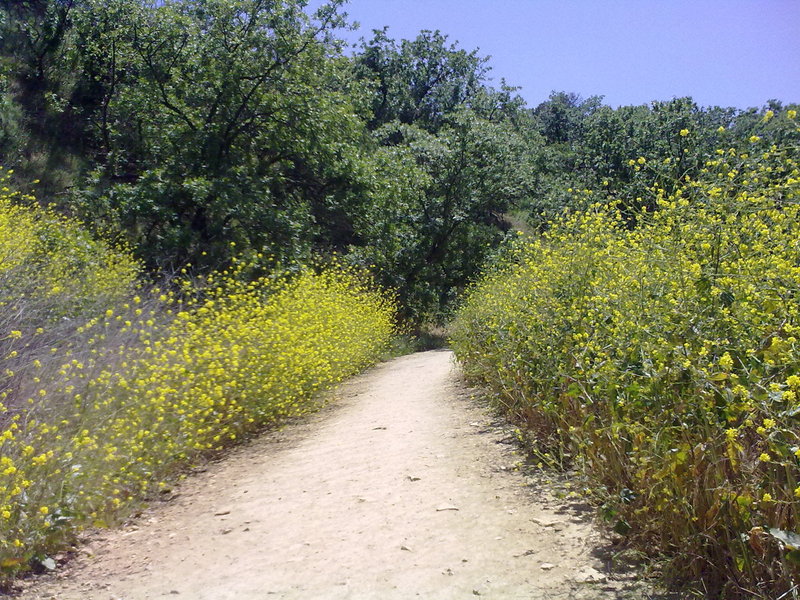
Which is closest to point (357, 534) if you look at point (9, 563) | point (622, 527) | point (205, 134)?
point (622, 527)

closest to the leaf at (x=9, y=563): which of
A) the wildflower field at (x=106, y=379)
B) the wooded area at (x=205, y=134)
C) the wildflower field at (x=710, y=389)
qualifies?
the wildflower field at (x=106, y=379)

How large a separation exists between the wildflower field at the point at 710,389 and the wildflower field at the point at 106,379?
304 cm

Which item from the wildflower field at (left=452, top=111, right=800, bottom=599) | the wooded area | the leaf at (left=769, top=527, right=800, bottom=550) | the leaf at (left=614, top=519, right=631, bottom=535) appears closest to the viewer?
the leaf at (left=769, top=527, right=800, bottom=550)

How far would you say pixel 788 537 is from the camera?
8.80 feet

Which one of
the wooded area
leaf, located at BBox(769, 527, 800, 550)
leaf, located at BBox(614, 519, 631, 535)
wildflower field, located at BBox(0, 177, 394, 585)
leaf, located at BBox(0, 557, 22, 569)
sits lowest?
leaf, located at BBox(614, 519, 631, 535)

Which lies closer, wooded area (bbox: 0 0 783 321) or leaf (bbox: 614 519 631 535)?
leaf (bbox: 614 519 631 535)

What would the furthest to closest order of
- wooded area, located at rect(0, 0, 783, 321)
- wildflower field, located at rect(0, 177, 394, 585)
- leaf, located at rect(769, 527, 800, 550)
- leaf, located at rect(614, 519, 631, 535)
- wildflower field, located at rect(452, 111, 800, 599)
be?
1. wooded area, located at rect(0, 0, 783, 321)
2. wildflower field, located at rect(0, 177, 394, 585)
3. leaf, located at rect(614, 519, 631, 535)
4. wildflower field, located at rect(452, 111, 800, 599)
5. leaf, located at rect(769, 527, 800, 550)

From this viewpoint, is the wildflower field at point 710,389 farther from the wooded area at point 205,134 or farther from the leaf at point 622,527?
the wooded area at point 205,134

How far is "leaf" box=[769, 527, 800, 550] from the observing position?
8.70ft

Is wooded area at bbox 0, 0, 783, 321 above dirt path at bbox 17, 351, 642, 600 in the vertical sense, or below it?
above

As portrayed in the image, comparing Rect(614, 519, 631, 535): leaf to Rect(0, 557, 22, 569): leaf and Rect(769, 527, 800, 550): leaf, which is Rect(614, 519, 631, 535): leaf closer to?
Rect(769, 527, 800, 550): leaf

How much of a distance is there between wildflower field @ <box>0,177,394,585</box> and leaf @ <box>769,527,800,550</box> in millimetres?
3467

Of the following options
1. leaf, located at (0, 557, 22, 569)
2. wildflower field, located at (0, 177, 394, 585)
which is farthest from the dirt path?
wildflower field, located at (0, 177, 394, 585)

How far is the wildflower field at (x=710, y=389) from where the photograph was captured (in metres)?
2.99
